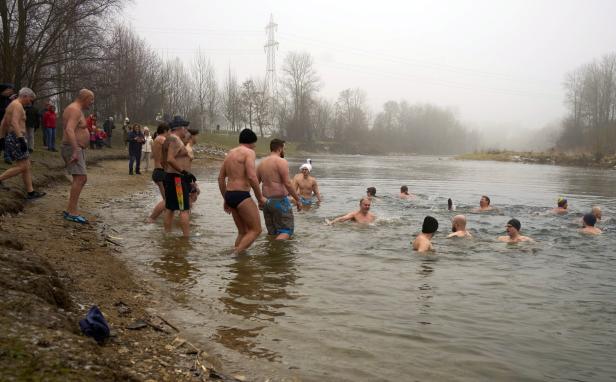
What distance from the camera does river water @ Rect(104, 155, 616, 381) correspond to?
3.81 m

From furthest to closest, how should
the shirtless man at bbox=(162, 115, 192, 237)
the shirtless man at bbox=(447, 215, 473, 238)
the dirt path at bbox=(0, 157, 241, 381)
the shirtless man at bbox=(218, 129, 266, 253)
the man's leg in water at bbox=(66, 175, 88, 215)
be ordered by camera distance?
the shirtless man at bbox=(447, 215, 473, 238), the shirtless man at bbox=(162, 115, 192, 237), the man's leg in water at bbox=(66, 175, 88, 215), the shirtless man at bbox=(218, 129, 266, 253), the dirt path at bbox=(0, 157, 241, 381)

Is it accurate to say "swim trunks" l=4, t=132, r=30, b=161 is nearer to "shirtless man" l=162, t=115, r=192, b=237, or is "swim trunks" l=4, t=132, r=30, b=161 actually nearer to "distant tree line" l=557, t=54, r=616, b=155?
"shirtless man" l=162, t=115, r=192, b=237

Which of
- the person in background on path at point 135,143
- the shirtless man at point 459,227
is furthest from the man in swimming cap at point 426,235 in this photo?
the person in background on path at point 135,143

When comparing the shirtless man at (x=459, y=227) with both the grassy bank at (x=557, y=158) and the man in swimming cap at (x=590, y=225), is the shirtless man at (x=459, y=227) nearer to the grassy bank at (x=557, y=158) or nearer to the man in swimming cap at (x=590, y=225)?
the man in swimming cap at (x=590, y=225)

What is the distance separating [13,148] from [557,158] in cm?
5493

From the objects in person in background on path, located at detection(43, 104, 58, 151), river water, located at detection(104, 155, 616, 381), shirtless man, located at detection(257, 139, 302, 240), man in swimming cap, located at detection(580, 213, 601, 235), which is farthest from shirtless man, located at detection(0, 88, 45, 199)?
person in background on path, located at detection(43, 104, 58, 151)

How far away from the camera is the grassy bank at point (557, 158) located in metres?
47.2

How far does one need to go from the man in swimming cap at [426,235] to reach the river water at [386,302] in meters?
0.24

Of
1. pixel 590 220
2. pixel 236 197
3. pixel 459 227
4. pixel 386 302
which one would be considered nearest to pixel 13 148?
pixel 236 197

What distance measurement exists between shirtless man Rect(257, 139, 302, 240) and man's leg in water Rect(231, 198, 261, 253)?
0.87 metres

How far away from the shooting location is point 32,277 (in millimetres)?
3479

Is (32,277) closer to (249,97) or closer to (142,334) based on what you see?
(142,334)

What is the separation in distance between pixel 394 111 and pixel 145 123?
285 ft

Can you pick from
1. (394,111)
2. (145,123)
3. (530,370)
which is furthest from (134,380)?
(394,111)
